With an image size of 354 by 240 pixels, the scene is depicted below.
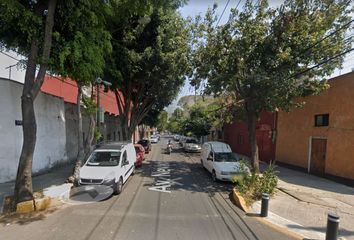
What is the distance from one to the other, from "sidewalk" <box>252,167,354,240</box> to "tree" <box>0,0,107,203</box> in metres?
7.63

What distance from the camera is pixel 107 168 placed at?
11.2m

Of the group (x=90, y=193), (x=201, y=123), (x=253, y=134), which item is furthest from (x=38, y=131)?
(x=201, y=123)

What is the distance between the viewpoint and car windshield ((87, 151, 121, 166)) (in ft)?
38.6

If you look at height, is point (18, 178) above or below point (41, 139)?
below

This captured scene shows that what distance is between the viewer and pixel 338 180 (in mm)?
13875

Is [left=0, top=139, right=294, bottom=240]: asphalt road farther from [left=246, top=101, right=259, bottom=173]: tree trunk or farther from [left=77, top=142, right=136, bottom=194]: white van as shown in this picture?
[left=246, top=101, right=259, bottom=173]: tree trunk

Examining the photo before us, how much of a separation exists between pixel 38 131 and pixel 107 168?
506 centimetres

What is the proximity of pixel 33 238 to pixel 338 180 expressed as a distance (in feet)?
44.2

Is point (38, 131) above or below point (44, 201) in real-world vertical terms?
above

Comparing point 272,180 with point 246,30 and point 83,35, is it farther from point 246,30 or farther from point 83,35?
point 83,35

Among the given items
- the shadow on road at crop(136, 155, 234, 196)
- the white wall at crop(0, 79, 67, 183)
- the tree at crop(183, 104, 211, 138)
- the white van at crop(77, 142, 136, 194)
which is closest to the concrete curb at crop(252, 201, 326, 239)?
the shadow on road at crop(136, 155, 234, 196)

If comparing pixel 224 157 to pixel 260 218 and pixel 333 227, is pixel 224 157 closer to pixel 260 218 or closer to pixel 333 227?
pixel 260 218

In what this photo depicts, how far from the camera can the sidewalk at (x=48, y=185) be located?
10.2m

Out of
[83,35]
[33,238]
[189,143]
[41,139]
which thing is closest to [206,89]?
[83,35]
